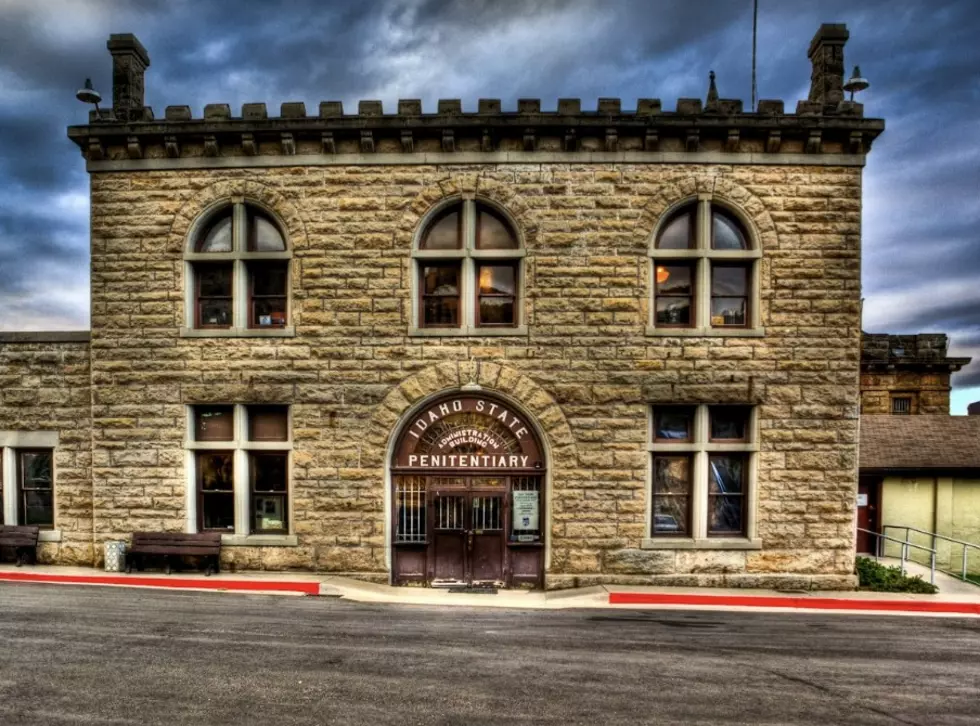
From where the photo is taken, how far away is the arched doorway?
11148mm

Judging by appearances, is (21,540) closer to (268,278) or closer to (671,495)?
(268,278)

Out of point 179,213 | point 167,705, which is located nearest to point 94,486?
point 179,213

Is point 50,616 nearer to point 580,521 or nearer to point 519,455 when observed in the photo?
point 519,455

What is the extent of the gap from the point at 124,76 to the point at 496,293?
8509mm

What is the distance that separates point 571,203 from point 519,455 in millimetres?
4903

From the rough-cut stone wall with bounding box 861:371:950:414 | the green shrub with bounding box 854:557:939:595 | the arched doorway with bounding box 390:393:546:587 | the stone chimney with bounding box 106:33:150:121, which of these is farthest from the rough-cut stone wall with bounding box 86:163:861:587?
the rough-cut stone wall with bounding box 861:371:950:414

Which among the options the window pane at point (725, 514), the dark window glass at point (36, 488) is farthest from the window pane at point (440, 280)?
the dark window glass at point (36, 488)

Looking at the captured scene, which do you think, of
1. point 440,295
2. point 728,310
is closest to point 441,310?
point 440,295

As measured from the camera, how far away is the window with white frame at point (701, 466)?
11.1 meters

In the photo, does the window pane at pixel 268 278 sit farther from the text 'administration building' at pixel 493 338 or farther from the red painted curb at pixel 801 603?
the red painted curb at pixel 801 603

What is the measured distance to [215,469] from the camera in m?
11.6

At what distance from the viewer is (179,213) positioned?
11.4 meters

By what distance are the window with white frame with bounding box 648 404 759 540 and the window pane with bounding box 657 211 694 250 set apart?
3.11m

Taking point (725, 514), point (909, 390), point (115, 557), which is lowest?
point (115, 557)
